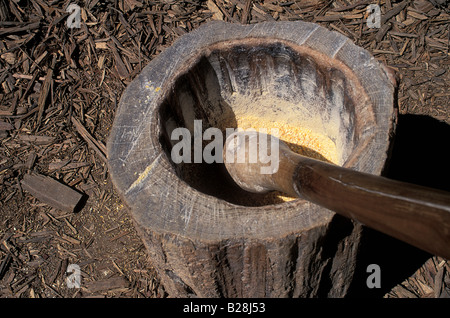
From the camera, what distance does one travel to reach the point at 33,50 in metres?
3.55

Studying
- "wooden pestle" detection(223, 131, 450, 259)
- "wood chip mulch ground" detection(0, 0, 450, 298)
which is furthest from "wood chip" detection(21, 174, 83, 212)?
"wooden pestle" detection(223, 131, 450, 259)

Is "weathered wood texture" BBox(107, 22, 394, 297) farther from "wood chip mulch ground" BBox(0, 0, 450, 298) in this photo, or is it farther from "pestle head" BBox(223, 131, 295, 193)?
"wood chip mulch ground" BBox(0, 0, 450, 298)

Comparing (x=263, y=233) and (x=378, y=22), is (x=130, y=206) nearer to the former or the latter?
(x=263, y=233)

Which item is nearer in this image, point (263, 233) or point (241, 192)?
point (263, 233)

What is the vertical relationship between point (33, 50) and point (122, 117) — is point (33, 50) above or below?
below

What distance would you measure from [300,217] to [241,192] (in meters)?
0.94

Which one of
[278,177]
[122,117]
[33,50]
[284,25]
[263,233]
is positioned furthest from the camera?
[33,50]

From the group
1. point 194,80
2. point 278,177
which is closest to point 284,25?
point 194,80

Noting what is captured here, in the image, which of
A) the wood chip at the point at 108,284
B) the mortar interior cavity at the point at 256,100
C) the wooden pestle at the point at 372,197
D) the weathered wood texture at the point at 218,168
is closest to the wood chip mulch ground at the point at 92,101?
the wood chip at the point at 108,284

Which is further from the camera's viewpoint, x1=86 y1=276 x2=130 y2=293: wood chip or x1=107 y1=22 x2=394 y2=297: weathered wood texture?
x1=86 y1=276 x2=130 y2=293: wood chip

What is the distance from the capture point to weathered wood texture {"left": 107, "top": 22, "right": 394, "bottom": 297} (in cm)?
208

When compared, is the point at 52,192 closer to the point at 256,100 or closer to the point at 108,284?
the point at 108,284

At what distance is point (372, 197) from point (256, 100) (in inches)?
60.7
